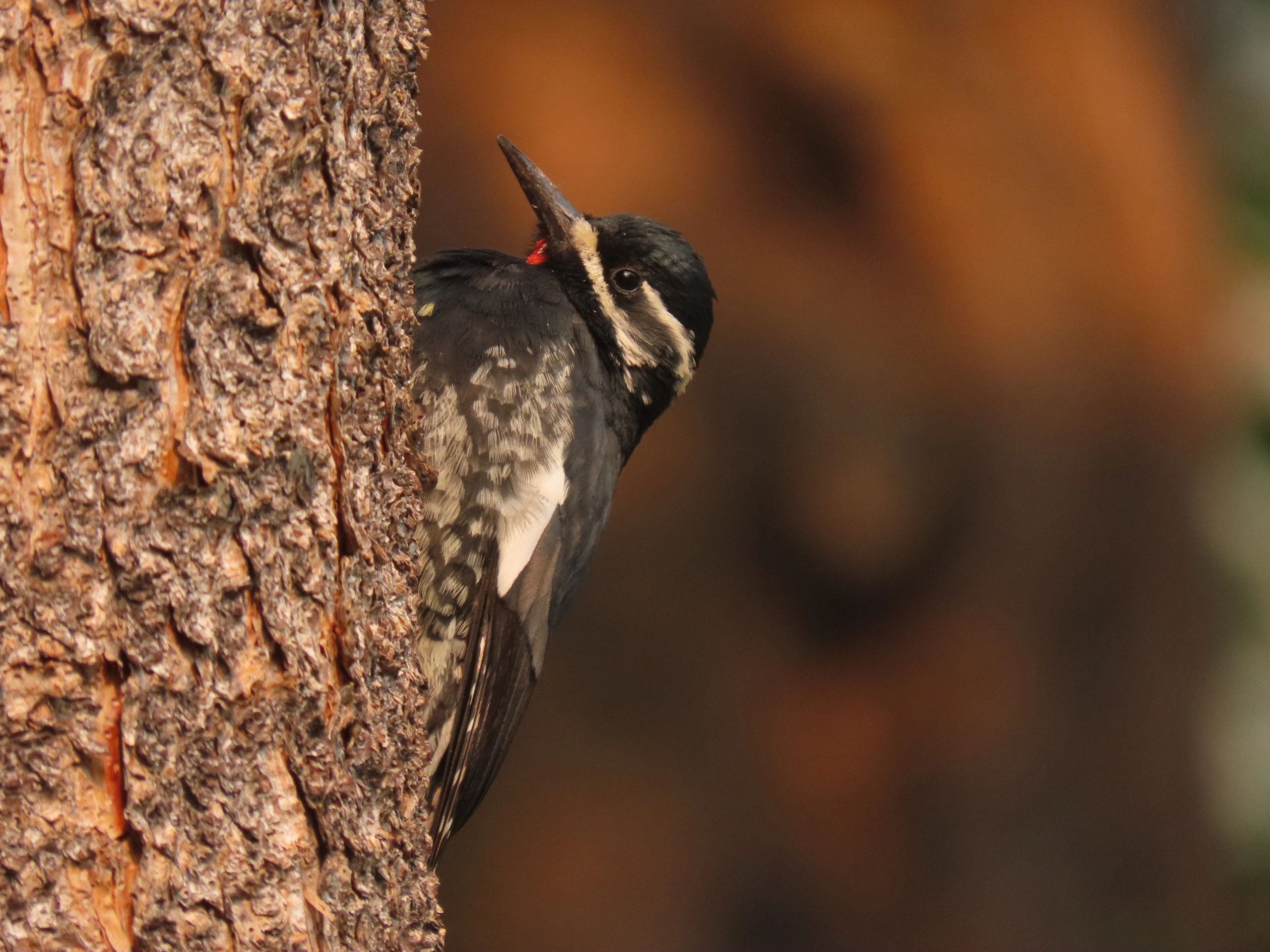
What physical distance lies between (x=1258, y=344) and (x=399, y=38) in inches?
122

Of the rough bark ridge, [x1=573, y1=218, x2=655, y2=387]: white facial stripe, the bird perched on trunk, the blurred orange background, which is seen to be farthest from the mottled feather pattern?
the blurred orange background

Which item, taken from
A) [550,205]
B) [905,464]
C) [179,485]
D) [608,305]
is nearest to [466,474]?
[608,305]

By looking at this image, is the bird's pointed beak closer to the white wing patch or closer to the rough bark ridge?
the white wing patch

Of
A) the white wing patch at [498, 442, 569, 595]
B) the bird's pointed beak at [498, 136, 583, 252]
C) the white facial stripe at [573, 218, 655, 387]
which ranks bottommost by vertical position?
the white wing patch at [498, 442, 569, 595]

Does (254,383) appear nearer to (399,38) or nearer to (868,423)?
(399,38)

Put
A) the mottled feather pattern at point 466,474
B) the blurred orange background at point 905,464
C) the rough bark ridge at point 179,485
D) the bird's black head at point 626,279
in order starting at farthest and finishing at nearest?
the blurred orange background at point 905,464 < the bird's black head at point 626,279 < the mottled feather pattern at point 466,474 < the rough bark ridge at point 179,485

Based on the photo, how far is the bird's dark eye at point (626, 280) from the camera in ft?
7.95

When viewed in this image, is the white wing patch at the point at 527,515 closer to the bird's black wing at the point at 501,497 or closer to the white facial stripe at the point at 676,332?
the bird's black wing at the point at 501,497

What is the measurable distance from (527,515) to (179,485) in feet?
3.14

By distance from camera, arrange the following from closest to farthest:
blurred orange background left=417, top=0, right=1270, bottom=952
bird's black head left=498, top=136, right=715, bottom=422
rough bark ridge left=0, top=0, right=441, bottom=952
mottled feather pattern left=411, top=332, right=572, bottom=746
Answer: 1. rough bark ridge left=0, top=0, right=441, bottom=952
2. mottled feather pattern left=411, top=332, right=572, bottom=746
3. bird's black head left=498, top=136, right=715, bottom=422
4. blurred orange background left=417, top=0, right=1270, bottom=952

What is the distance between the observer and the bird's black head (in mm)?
2412

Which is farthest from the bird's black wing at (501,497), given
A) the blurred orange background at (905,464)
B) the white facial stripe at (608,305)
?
the blurred orange background at (905,464)

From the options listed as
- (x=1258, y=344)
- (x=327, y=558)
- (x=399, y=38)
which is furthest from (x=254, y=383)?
(x=1258, y=344)

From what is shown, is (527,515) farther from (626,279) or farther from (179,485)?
(179,485)
